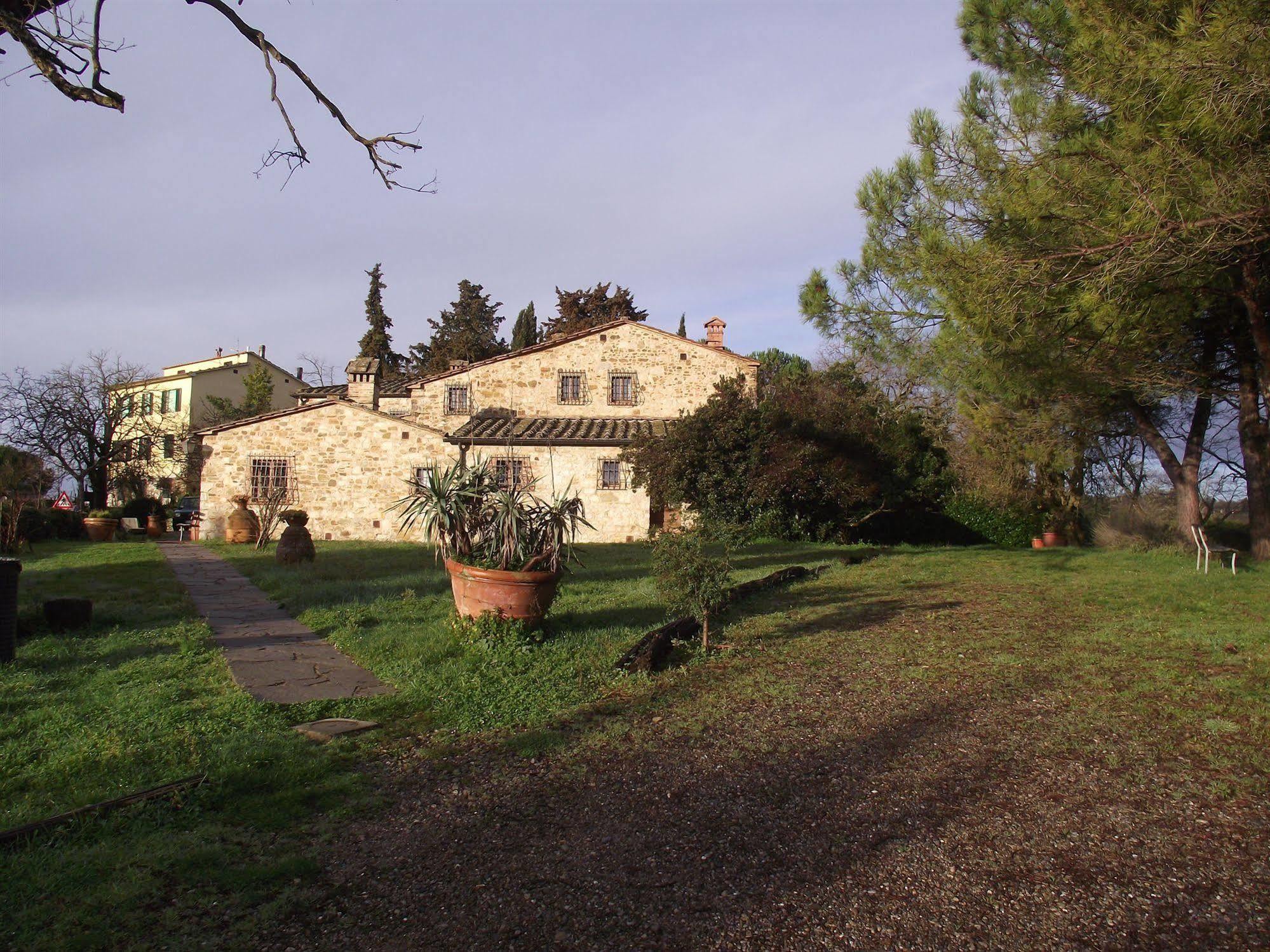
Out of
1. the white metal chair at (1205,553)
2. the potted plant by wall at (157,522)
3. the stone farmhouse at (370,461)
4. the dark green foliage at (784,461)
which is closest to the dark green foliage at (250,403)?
the potted plant by wall at (157,522)

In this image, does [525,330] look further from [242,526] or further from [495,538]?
[495,538]

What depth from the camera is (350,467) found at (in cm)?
2206

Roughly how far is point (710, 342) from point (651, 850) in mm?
24158

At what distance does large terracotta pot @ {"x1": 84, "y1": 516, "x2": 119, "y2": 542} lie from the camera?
834 inches

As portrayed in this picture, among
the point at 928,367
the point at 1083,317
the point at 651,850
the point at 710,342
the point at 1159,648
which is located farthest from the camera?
the point at 710,342

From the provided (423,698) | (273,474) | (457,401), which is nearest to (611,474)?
(457,401)

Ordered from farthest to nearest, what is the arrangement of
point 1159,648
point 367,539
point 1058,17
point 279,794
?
point 367,539, point 1058,17, point 1159,648, point 279,794

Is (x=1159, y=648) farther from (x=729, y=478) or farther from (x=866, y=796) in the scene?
(x=729, y=478)

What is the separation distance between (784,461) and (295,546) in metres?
8.99

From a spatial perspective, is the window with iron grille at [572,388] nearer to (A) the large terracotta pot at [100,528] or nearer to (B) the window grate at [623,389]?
(B) the window grate at [623,389]

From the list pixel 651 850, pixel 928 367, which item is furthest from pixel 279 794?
pixel 928 367

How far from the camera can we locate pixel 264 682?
5.90 meters

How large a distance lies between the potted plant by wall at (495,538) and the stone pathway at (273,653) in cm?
116

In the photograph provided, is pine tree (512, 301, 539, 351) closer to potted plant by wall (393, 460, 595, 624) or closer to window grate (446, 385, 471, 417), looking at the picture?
window grate (446, 385, 471, 417)
